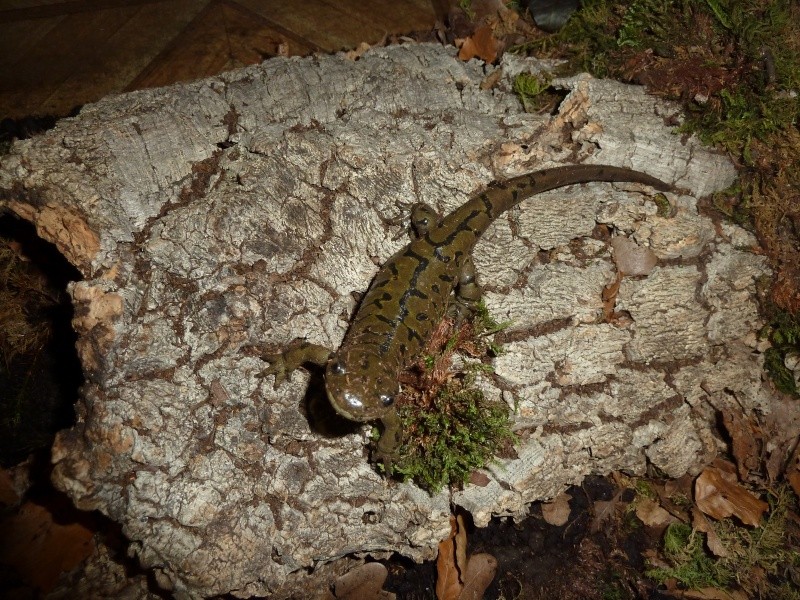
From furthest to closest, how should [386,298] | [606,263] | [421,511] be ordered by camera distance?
[606,263] < [386,298] < [421,511]

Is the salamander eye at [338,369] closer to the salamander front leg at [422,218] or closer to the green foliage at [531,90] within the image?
the salamander front leg at [422,218]

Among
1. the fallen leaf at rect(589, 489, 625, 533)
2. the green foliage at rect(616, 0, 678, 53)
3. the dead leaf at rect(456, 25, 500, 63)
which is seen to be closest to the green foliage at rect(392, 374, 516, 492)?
the fallen leaf at rect(589, 489, 625, 533)

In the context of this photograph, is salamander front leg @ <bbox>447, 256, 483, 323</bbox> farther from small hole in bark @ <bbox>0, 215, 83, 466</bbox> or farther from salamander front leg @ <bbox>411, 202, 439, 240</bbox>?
small hole in bark @ <bbox>0, 215, 83, 466</bbox>

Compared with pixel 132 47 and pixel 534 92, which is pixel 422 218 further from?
pixel 132 47

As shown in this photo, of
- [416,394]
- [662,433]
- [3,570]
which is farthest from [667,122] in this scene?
[3,570]

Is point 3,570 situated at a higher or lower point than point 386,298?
lower

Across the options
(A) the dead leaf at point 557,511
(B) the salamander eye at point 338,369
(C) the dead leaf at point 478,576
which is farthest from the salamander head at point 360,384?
(A) the dead leaf at point 557,511

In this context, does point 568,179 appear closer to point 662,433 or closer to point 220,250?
point 662,433
